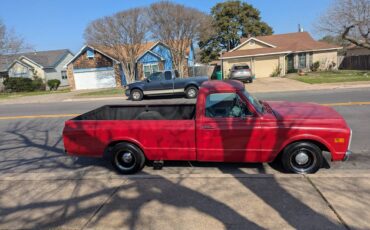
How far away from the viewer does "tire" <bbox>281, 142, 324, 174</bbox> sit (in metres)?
4.68

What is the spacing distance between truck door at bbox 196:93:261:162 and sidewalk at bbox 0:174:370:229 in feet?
1.54

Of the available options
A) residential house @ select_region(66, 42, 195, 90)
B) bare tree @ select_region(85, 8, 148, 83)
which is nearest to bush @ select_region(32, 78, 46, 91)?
residential house @ select_region(66, 42, 195, 90)

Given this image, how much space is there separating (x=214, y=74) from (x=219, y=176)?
31250mm

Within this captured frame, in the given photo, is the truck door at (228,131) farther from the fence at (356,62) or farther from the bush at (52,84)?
the bush at (52,84)

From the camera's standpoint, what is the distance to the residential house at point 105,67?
32469 millimetres

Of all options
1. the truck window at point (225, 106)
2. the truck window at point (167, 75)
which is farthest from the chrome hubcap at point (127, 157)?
the truck window at point (167, 75)

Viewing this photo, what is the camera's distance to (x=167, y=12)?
25547 millimetres

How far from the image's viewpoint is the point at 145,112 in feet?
20.0

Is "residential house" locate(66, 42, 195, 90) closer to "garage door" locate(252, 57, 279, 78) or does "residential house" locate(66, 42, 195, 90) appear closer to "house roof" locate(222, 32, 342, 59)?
"house roof" locate(222, 32, 342, 59)

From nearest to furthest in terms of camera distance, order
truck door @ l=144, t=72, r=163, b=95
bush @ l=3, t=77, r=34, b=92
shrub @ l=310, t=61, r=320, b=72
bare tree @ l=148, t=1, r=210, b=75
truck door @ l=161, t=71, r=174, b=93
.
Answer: truck door @ l=161, t=71, r=174, b=93
truck door @ l=144, t=72, r=163, b=95
bare tree @ l=148, t=1, r=210, b=75
shrub @ l=310, t=61, r=320, b=72
bush @ l=3, t=77, r=34, b=92

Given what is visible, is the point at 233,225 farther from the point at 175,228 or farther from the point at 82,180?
the point at 82,180

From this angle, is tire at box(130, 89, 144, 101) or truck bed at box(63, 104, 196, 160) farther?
tire at box(130, 89, 144, 101)

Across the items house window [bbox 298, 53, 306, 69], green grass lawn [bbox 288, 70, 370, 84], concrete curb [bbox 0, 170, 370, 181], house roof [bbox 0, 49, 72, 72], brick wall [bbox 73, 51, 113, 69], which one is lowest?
concrete curb [bbox 0, 170, 370, 181]

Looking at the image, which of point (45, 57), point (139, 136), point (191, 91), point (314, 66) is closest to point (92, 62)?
point (45, 57)
